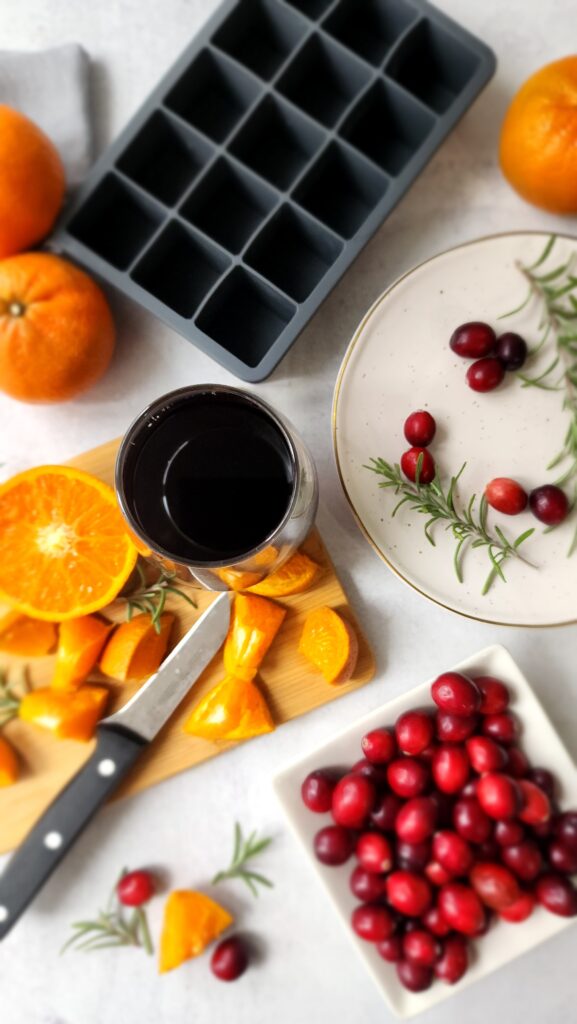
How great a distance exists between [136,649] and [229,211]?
0.48 metres

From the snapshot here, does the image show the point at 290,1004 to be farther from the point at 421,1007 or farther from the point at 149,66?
the point at 149,66

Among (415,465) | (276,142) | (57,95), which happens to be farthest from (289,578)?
(57,95)

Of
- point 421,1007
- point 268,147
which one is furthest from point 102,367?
point 421,1007

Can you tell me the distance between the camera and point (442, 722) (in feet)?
2.76

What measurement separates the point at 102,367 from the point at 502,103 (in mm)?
521

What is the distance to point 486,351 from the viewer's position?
2.79ft

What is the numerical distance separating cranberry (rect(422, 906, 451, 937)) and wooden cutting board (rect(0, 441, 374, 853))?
8.9 inches

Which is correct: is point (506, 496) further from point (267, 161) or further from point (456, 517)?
point (267, 161)

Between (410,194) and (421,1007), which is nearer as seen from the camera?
(421,1007)

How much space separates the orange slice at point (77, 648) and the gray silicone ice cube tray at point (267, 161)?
1.00 ft

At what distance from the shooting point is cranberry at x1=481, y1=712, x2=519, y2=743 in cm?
84

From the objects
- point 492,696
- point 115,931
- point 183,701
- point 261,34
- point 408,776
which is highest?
point 261,34

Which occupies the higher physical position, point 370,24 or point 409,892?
point 370,24

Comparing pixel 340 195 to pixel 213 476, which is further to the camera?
pixel 340 195
